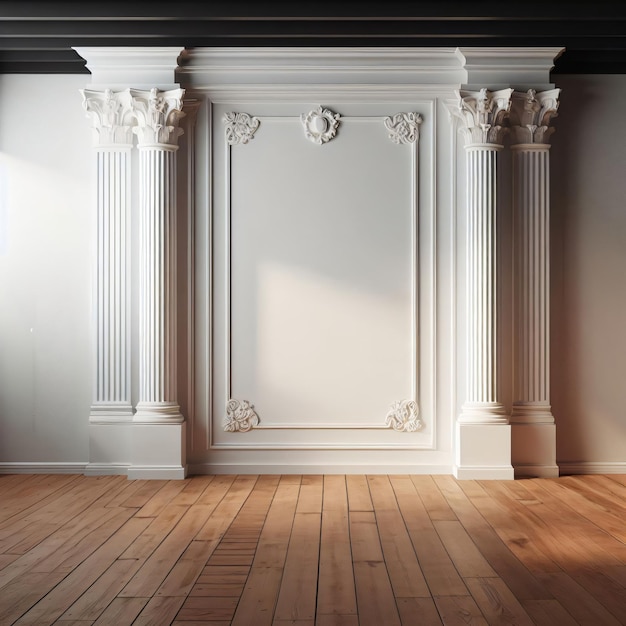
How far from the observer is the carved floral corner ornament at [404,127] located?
6.47m

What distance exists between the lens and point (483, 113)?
20.5 ft

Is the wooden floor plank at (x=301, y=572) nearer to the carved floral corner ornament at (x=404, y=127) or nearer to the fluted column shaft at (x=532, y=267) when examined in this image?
the fluted column shaft at (x=532, y=267)

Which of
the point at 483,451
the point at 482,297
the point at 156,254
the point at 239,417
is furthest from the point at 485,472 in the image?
the point at 156,254

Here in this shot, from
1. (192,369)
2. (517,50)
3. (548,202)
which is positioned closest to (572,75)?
(517,50)

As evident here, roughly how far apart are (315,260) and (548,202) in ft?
6.38

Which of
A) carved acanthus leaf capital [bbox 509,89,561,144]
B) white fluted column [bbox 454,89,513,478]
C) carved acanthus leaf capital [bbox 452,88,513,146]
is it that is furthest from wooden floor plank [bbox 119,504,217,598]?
carved acanthus leaf capital [bbox 509,89,561,144]

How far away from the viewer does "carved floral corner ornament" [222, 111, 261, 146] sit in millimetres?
6484

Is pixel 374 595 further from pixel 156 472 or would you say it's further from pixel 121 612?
pixel 156 472

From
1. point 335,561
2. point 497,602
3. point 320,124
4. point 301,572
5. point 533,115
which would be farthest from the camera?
point 320,124

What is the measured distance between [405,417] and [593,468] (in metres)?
1.64

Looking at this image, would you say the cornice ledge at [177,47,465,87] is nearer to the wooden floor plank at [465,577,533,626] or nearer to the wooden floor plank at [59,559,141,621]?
the wooden floor plank at [59,559,141,621]

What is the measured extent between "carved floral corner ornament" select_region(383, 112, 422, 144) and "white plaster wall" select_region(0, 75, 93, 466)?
8.22 feet

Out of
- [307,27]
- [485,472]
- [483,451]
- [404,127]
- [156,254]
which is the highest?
[307,27]

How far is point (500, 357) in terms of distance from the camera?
645 cm
